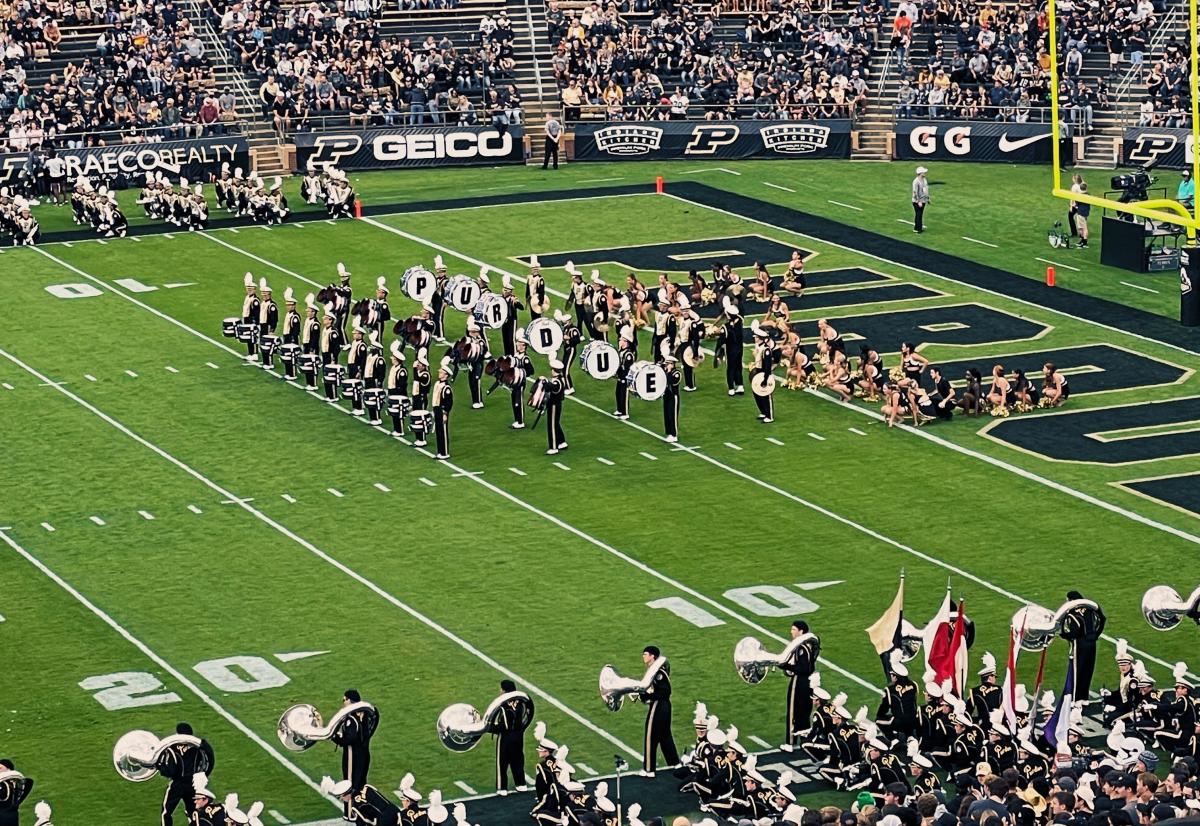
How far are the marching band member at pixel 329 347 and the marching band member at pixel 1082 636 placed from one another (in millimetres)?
16516

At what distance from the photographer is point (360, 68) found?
201 feet

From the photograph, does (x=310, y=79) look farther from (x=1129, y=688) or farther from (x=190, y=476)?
(x=1129, y=688)

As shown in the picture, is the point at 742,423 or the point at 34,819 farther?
the point at 742,423

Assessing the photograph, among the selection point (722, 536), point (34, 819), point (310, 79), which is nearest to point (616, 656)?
point (722, 536)

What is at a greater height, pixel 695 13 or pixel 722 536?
pixel 695 13

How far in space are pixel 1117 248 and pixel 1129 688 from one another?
23474 millimetres

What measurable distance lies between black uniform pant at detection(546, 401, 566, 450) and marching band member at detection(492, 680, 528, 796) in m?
11.8

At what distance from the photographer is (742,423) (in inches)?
1496

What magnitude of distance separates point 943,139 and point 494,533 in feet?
93.1

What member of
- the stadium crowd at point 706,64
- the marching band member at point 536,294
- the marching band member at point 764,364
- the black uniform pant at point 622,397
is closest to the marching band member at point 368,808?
the black uniform pant at point 622,397

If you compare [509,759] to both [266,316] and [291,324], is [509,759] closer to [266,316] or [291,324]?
[291,324]

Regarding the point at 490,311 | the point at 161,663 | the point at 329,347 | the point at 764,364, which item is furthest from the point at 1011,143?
the point at 161,663

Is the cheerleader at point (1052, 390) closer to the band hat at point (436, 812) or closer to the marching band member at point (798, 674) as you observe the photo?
the marching band member at point (798, 674)

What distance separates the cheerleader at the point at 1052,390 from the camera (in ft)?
127
